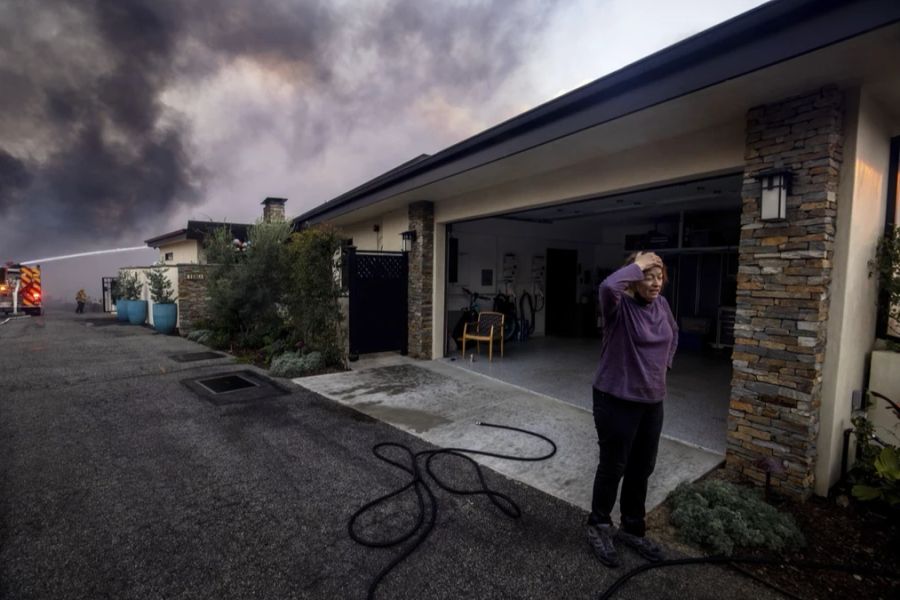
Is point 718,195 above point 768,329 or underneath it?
above

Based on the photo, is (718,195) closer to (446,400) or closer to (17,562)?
(446,400)

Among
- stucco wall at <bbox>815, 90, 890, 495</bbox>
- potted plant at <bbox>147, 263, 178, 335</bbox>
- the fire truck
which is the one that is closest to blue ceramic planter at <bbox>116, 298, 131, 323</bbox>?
potted plant at <bbox>147, 263, 178, 335</bbox>

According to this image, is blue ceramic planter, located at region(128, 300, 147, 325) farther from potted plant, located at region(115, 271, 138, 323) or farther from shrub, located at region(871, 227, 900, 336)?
shrub, located at region(871, 227, 900, 336)

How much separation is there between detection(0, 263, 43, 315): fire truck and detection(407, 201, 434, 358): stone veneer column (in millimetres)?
15476

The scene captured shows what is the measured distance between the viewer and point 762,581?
2.17 metres

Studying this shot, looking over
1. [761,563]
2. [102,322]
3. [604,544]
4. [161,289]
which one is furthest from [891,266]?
[102,322]

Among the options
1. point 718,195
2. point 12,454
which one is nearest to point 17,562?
point 12,454

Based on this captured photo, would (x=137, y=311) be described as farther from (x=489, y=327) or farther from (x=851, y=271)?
(x=851, y=271)

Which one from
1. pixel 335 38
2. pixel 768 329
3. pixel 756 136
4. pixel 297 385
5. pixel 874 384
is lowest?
pixel 297 385

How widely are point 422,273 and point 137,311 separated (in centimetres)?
1016

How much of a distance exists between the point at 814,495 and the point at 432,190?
559 cm

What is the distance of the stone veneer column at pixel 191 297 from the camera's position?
34.7ft

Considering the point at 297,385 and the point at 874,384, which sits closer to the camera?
the point at 874,384

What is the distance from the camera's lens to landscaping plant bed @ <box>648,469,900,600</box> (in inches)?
→ 84.7
